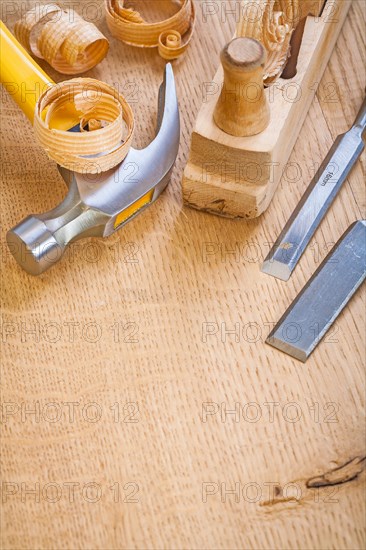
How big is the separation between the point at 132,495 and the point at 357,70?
764 mm

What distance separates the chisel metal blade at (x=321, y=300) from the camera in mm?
1021

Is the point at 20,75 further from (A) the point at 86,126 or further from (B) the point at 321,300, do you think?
(B) the point at 321,300

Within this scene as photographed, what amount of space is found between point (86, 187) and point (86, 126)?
0.11m

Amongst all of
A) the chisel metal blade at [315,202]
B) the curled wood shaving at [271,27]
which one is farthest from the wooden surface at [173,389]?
the curled wood shaving at [271,27]

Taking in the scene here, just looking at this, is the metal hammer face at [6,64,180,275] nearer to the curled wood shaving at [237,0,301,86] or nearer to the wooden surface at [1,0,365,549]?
the wooden surface at [1,0,365,549]

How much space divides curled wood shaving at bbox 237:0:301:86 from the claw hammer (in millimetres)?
138

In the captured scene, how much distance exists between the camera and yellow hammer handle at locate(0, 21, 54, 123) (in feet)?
3.69

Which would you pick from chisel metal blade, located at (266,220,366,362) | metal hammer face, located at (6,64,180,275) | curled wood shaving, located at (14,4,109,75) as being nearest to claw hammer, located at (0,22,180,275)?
metal hammer face, located at (6,64,180,275)

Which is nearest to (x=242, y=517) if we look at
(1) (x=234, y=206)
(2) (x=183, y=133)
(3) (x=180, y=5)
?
(1) (x=234, y=206)

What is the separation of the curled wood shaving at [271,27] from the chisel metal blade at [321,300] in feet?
0.88

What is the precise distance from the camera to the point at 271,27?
3.65ft

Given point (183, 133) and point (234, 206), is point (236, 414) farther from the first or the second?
point (183, 133)

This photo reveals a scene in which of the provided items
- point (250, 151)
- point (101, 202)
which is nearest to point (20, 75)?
point (101, 202)

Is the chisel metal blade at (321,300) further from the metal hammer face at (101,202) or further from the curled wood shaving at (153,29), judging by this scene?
the curled wood shaving at (153,29)
